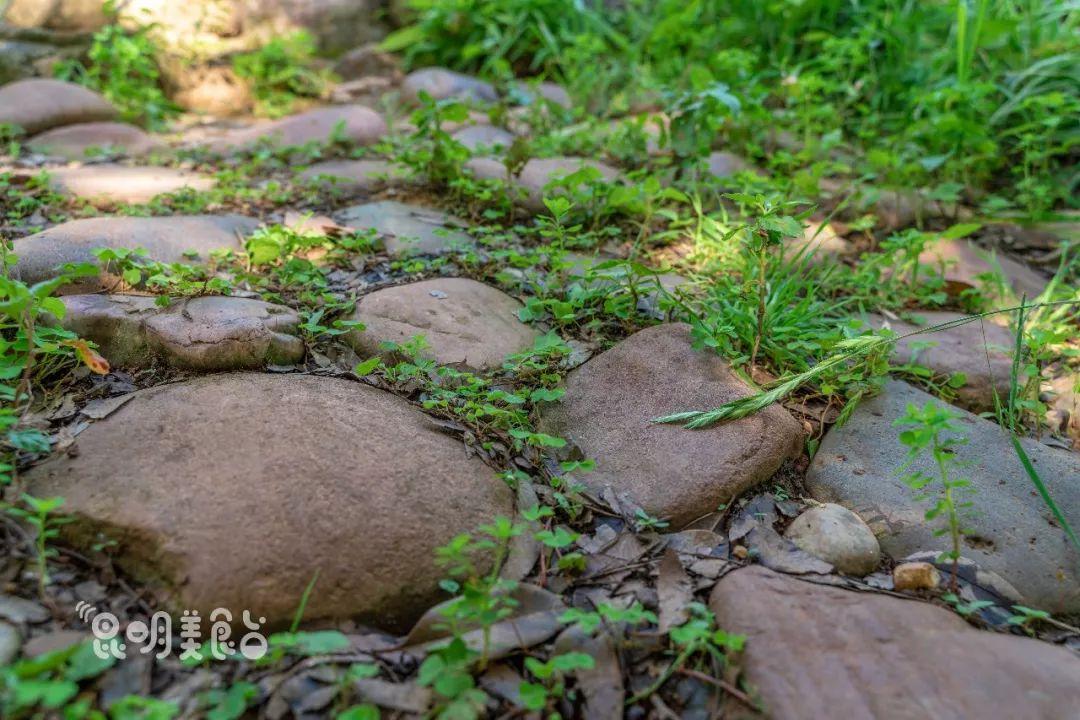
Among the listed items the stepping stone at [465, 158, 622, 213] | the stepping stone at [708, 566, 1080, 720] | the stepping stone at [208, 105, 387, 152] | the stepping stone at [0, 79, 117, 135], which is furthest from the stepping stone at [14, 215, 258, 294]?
the stepping stone at [708, 566, 1080, 720]

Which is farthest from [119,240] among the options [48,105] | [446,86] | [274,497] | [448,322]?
[446,86]

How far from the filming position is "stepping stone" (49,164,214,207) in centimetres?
313

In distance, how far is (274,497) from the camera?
1571mm

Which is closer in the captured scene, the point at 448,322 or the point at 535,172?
the point at 448,322

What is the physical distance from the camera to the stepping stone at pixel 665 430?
1.85m

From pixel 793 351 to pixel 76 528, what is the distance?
187cm

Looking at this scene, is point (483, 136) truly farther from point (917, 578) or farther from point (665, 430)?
point (917, 578)

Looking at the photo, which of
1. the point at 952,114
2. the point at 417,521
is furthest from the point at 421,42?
the point at 417,521

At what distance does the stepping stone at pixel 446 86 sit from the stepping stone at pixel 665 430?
3.16m

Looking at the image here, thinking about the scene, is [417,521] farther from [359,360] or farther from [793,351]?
[793,351]

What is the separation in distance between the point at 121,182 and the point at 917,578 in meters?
3.35

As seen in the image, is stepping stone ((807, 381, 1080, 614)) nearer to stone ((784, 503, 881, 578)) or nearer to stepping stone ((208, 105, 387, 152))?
stone ((784, 503, 881, 578))

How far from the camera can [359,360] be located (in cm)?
217

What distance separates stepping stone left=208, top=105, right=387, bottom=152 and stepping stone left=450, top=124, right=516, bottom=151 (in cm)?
49
